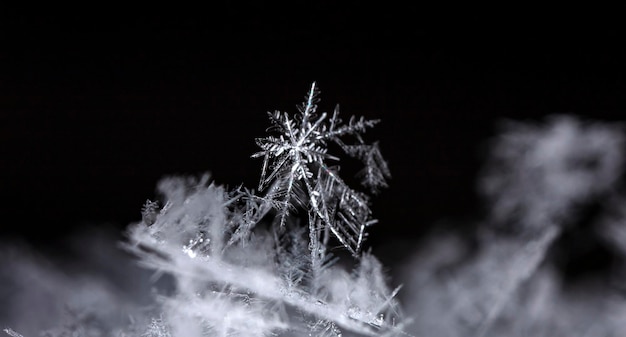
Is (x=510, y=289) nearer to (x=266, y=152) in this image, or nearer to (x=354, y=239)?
(x=354, y=239)

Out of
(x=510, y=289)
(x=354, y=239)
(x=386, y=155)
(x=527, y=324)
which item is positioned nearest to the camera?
(x=354, y=239)

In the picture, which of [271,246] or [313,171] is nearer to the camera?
[313,171]

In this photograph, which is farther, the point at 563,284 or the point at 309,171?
the point at 563,284

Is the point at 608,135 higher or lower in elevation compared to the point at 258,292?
higher

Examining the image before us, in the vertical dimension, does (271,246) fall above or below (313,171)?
below

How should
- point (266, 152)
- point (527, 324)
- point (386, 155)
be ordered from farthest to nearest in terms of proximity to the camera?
point (386, 155), point (527, 324), point (266, 152)

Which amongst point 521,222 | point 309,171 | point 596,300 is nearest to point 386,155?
point 521,222

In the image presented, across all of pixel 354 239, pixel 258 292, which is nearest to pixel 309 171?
pixel 354 239

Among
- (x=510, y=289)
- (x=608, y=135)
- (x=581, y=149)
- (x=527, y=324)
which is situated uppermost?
(x=608, y=135)
